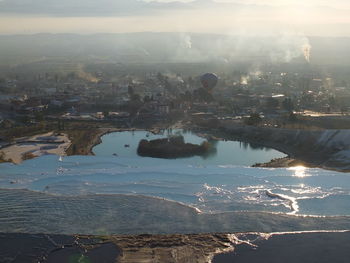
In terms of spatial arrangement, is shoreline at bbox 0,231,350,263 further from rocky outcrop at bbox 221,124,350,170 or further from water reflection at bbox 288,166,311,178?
rocky outcrop at bbox 221,124,350,170

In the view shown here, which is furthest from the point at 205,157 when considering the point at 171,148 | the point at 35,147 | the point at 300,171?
the point at 35,147

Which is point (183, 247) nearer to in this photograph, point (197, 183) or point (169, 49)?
point (197, 183)

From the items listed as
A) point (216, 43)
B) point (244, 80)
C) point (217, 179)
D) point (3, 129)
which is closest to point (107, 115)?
point (3, 129)

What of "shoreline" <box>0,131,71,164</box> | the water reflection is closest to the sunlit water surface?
the water reflection

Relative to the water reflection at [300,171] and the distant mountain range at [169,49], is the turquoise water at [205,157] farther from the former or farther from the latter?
the distant mountain range at [169,49]

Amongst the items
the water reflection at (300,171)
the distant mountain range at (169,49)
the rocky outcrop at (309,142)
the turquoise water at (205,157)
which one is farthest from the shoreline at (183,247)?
the distant mountain range at (169,49)
